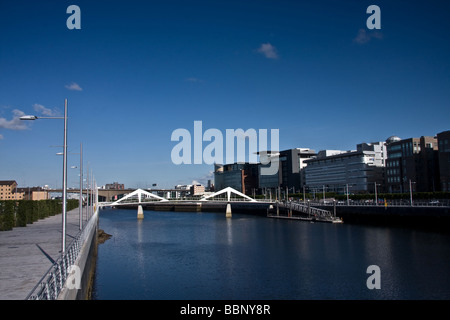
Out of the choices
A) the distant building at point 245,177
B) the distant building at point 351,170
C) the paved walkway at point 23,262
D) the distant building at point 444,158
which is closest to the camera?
the paved walkway at point 23,262

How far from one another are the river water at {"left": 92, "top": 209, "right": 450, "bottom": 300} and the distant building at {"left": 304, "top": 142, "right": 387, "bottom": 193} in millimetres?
76477

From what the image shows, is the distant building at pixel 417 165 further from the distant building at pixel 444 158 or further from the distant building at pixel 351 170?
the distant building at pixel 351 170

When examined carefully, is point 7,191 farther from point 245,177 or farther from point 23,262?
point 23,262

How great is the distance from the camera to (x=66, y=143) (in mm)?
16828

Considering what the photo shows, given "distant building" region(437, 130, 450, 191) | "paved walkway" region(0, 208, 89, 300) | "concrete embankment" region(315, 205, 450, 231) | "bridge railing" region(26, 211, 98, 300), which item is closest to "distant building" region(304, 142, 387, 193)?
"distant building" region(437, 130, 450, 191)

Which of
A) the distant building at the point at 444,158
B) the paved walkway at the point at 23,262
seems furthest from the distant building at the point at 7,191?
the paved walkway at the point at 23,262

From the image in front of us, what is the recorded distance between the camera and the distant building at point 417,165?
314ft

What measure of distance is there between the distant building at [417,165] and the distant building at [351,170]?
12.5 meters

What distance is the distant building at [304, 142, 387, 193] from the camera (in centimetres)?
12169

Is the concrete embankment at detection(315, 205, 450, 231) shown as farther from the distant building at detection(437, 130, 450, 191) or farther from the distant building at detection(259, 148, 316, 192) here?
the distant building at detection(259, 148, 316, 192)

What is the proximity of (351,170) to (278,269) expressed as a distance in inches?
4162

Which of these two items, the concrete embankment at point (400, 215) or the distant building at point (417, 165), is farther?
the distant building at point (417, 165)
